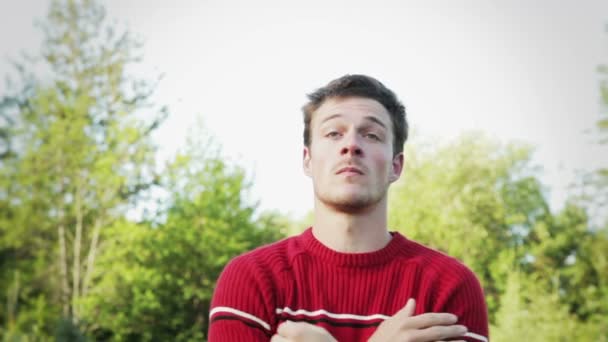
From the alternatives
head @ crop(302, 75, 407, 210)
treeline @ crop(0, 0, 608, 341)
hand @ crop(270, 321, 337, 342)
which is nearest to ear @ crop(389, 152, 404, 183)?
head @ crop(302, 75, 407, 210)

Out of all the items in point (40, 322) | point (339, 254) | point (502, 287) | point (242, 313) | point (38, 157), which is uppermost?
point (38, 157)

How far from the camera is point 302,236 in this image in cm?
313

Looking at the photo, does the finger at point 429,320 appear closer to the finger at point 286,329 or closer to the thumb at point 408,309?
the thumb at point 408,309

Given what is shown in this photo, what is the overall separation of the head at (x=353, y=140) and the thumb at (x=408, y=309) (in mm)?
463

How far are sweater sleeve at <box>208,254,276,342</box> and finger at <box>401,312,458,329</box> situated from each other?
55 centimetres

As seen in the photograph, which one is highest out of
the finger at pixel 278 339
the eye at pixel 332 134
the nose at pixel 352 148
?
the eye at pixel 332 134

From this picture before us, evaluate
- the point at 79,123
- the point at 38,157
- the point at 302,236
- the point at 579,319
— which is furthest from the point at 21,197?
the point at 579,319

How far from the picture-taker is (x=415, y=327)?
264 cm

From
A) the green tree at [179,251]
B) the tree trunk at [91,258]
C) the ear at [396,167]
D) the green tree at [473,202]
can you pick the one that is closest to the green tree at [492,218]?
the green tree at [473,202]

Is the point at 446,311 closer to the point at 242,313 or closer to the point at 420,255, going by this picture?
the point at 420,255

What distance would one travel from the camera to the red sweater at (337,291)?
9.23ft

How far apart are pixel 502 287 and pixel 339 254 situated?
101 feet

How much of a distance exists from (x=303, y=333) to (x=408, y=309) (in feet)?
1.38

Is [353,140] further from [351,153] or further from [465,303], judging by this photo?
[465,303]
